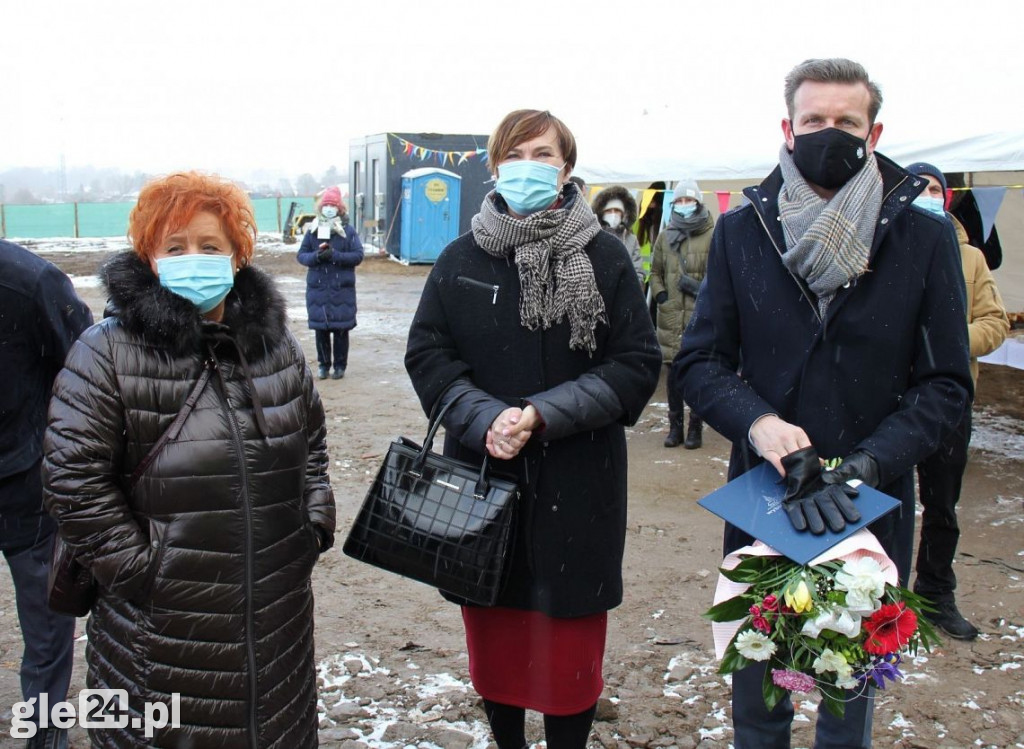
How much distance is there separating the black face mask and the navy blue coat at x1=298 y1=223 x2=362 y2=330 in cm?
749

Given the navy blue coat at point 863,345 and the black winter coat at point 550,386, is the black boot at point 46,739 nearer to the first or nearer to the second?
the black winter coat at point 550,386

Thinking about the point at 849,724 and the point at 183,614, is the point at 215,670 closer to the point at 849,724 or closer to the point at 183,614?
the point at 183,614

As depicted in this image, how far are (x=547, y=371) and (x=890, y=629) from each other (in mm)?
1155

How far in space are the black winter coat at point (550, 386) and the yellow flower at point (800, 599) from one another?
2.59 ft

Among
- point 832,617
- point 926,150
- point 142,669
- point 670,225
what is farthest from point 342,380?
point 832,617

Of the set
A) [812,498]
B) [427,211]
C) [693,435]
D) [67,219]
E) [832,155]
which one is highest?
[832,155]

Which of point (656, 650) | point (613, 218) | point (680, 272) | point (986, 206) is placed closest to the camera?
point (656, 650)

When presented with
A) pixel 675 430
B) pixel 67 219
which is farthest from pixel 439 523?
pixel 67 219

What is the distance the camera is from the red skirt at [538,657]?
9.07ft

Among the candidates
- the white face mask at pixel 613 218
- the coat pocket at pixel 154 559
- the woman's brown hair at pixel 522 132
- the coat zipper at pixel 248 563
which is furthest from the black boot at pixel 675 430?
the coat pocket at pixel 154 559

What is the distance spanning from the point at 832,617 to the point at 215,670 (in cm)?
149

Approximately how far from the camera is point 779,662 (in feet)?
7.00

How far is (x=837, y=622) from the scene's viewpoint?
2.00 meters

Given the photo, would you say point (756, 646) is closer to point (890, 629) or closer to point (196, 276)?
point (890, 629)
